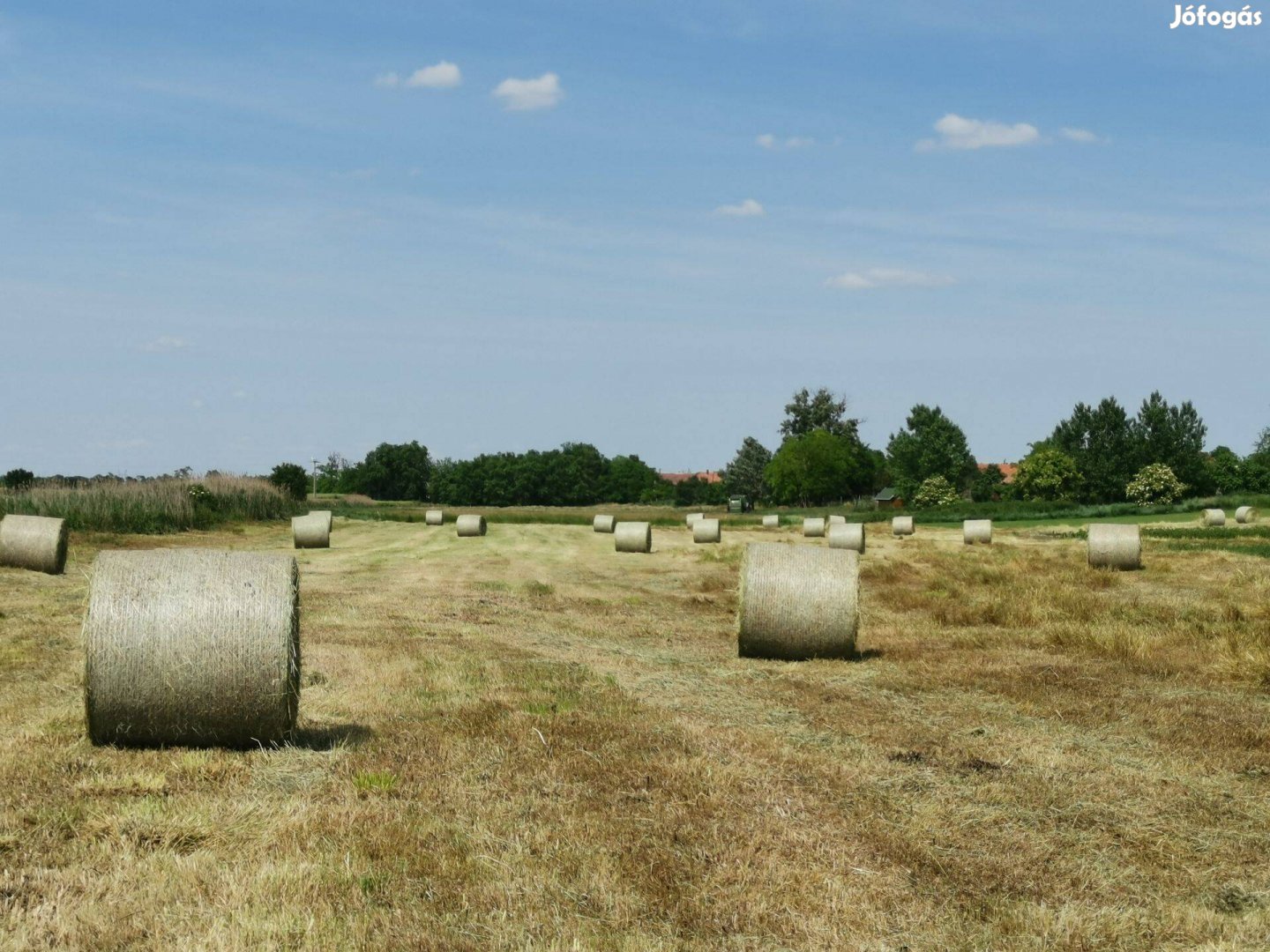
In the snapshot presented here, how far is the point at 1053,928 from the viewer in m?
6.57

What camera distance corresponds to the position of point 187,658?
32.5ft

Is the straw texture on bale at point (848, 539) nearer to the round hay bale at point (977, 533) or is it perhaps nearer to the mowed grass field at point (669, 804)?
the round hay bale at point (977, 533)

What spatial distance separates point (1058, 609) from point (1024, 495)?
420 ft

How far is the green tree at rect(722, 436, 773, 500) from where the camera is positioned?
17450cm

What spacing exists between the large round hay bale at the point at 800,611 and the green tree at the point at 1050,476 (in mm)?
125953

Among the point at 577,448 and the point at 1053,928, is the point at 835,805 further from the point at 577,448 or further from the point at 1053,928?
the point at 577,448

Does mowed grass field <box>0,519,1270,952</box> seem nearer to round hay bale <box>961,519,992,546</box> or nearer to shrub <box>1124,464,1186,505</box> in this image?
round hay bale <box>961,519,992,546</box>

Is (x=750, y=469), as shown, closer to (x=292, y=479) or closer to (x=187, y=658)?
(x=292, y=479)

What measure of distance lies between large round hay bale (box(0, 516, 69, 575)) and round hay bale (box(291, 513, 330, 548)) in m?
13.8

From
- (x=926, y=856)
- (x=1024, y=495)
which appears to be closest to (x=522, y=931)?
(x=926, y=856)

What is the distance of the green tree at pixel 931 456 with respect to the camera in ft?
518

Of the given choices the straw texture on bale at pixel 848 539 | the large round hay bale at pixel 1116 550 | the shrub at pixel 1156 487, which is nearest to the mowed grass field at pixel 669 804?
the large round hay bale at pixel 1116 550

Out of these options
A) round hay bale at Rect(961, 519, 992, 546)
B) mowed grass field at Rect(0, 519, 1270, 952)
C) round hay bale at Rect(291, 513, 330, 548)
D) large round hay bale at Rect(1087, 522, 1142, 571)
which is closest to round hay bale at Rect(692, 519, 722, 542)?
round hay bale at Rect(961, 519, 992, 546)

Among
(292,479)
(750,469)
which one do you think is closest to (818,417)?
(750,469)
